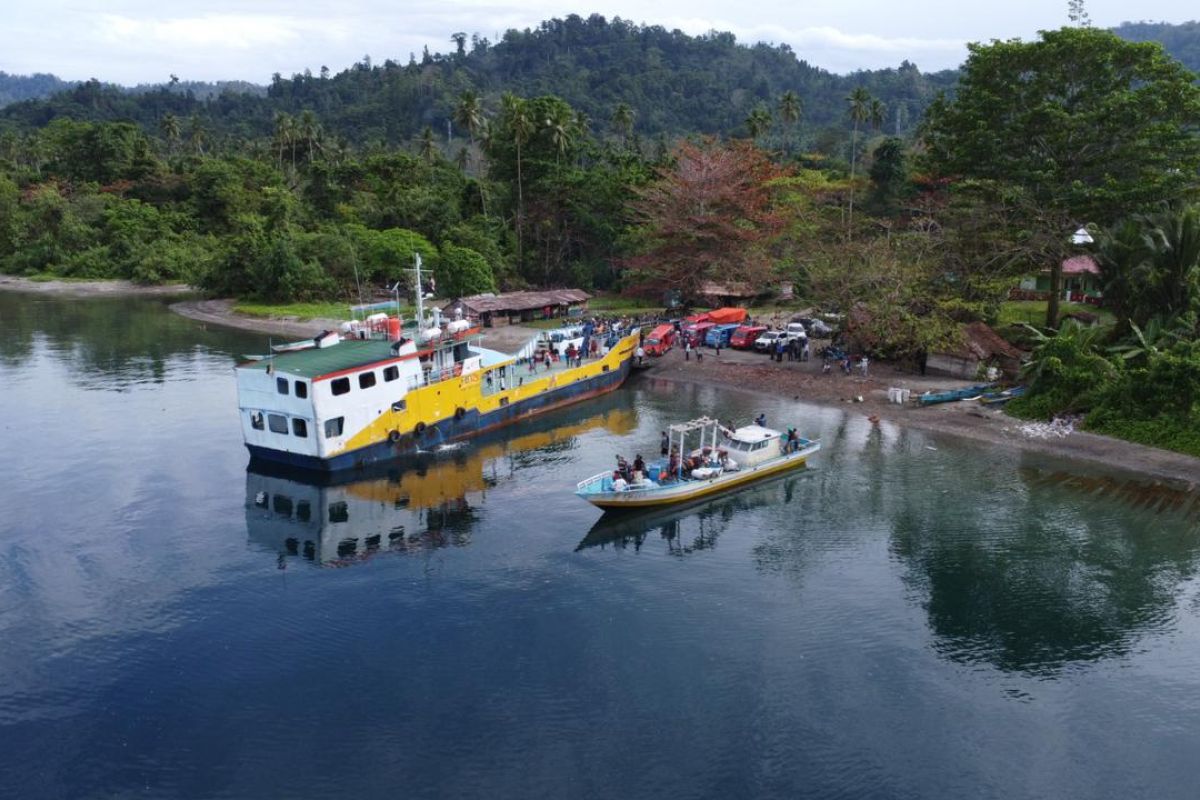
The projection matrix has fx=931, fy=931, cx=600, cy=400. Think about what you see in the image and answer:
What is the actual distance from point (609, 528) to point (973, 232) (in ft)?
138

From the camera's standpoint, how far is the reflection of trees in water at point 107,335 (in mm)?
71500

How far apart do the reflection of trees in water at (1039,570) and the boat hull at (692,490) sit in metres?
6.11

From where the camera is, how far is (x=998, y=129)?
67000mm

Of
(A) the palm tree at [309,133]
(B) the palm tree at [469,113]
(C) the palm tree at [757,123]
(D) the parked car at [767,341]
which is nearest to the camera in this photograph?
(D) the parked car at [767,341]

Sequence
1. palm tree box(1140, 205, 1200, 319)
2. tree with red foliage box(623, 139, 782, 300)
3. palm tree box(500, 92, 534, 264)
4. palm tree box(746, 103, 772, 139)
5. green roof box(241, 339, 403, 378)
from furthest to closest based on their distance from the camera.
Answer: palm tree box(746, 103, 772, 139), palm tree box(500, 92, 534, 264), tree with red foliage box(623, 139, 782, 300), palm tree box(1140, 205, 1200, 319), green roof box(241, 339, 403, 378)

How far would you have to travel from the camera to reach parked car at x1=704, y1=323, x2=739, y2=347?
73.6 metres

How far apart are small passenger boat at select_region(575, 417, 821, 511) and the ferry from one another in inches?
425

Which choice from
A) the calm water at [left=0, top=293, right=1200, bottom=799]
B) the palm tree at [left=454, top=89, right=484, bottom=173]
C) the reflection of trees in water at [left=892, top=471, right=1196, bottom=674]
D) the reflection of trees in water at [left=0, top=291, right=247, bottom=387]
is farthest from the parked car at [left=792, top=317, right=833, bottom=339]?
the palm tree at [left=454, top=89, right=484, bottom=173]

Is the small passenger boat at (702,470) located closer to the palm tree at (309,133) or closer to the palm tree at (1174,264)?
the palm tree at (1174,264)

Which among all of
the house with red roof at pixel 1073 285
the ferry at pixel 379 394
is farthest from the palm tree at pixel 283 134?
the house with red roof at pixel 1073 285

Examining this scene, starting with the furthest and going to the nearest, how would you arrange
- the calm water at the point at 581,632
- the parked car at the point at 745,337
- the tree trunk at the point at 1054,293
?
the parked car at the point at 745,337 → the tree trunk at the point at 1054,293 → the calm water at the point at 581,632

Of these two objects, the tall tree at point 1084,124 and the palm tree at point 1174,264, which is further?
the tall tree at point 1084,124

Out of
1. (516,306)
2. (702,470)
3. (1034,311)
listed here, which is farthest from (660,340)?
(702,470)

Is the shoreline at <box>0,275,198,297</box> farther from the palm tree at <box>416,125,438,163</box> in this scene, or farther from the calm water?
the calm water
